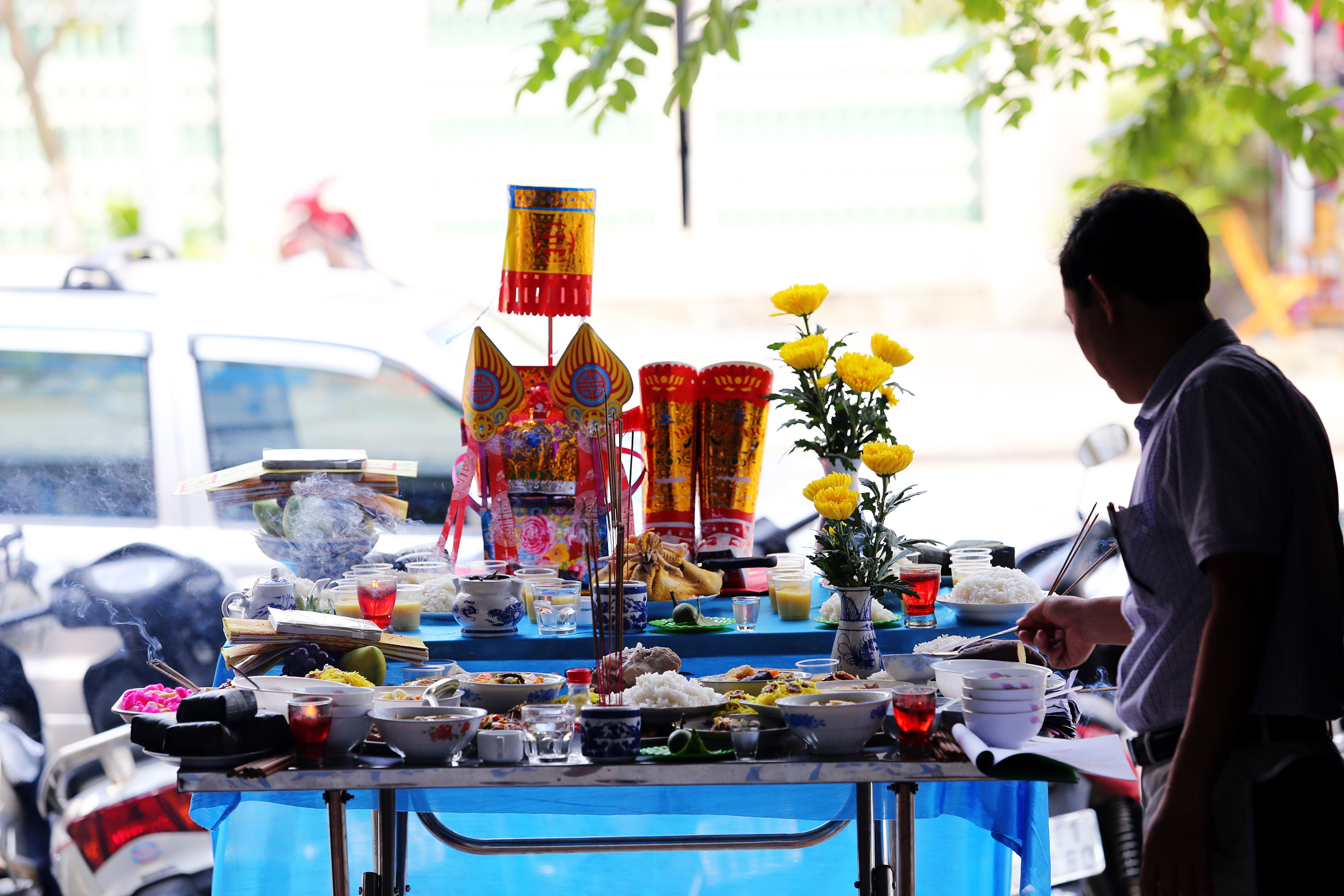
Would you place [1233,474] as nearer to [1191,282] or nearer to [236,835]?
[1191,282]

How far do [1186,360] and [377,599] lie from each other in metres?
1.56

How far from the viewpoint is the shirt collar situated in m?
1.64

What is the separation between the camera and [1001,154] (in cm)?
1243

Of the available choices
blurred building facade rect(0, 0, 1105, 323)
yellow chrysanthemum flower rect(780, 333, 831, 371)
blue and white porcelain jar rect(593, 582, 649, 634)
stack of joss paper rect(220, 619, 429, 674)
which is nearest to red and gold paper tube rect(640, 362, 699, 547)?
blue and white porcelain jar rect(593, 582, 649, 634)

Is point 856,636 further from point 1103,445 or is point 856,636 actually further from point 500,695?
point 1103,445

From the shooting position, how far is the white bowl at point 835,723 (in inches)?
68.2

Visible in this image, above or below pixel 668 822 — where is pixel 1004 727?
above

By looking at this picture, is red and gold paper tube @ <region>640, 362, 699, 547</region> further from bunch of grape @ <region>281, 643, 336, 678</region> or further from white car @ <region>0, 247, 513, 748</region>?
bunch of grape @ <region>281, 643, 336, 678</region>

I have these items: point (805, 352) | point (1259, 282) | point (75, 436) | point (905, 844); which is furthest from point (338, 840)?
point (1259, 282)

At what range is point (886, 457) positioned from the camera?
223 cm

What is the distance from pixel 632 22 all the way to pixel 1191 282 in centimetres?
248

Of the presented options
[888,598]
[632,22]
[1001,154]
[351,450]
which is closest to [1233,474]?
[888,598]

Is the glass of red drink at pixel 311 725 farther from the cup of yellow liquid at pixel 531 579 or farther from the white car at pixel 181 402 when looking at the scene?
the white car at pixel 181 402

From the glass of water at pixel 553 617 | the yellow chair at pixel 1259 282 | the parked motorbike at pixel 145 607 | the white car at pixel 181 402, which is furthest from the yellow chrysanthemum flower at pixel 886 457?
the yellow chair at pixel 1259 282
